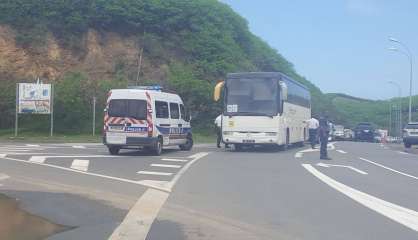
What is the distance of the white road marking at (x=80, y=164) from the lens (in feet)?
56.0

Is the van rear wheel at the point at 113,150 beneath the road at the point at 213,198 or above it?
above

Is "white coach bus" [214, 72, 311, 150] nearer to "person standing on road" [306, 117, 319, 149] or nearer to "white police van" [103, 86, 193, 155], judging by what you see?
"white police van" [103, 86, 193, 155]

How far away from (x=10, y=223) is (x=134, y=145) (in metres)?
13.3

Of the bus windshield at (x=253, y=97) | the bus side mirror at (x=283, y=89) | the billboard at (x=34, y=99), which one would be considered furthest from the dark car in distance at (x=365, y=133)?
the bus windshield at (x=253, y=97)

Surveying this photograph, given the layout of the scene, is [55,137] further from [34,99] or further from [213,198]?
[213,198]

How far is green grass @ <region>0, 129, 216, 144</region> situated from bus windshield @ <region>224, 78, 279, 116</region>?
11.6 metres

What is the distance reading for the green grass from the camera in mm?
34438

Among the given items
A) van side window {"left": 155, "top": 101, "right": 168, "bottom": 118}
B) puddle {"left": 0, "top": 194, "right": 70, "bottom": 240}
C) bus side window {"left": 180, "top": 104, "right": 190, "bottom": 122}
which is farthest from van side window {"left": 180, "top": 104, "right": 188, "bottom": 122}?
puddle {"left": 0, "top": 194, "right": 70, "bottom": 240}

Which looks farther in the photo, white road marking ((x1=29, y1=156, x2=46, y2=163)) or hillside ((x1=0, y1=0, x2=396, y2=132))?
hillside ((x1=0, y1=0, x2=396, y2=132))

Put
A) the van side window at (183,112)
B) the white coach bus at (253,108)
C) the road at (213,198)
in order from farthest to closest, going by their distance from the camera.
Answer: the white coach bus at (253,108) → the van side window at (183,112) → the road at (213,198)

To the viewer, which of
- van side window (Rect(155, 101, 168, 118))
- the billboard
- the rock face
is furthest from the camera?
the rock face

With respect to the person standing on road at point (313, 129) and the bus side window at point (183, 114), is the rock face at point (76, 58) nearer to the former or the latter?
the person standing on road at point (313, 129)

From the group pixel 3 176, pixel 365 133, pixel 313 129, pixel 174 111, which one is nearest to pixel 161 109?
pixel 174 111

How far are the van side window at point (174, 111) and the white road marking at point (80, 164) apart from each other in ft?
18.7
